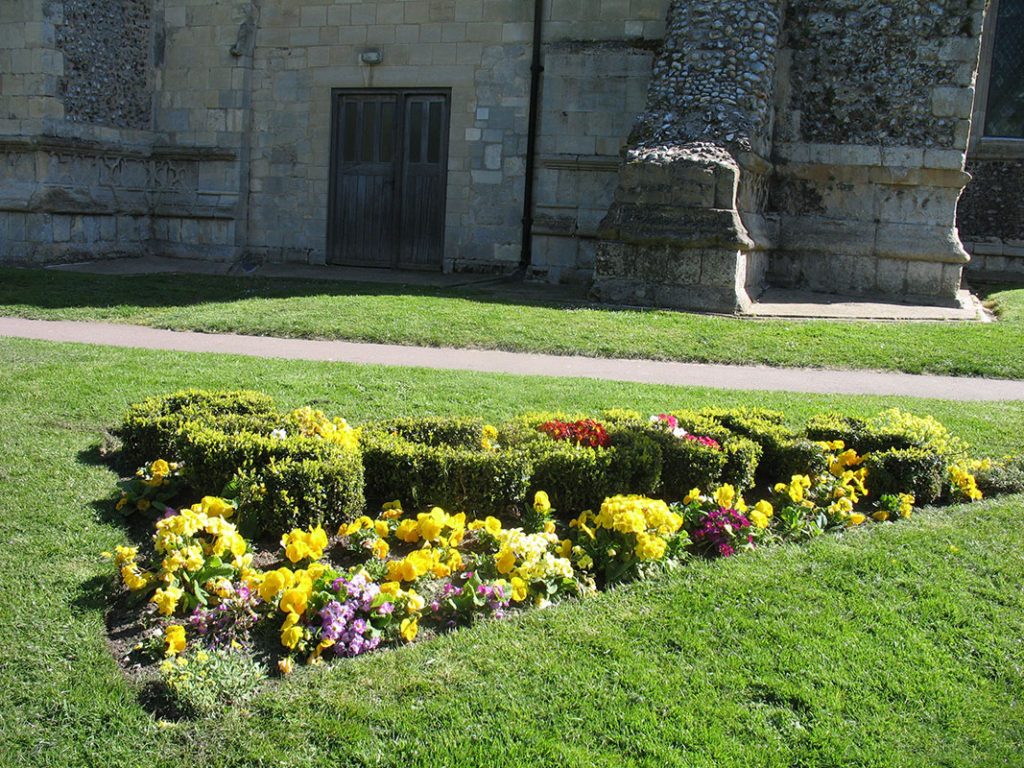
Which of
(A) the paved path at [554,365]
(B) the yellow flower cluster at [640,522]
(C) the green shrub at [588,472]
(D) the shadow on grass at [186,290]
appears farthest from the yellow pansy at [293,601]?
(D) the shadow on grass at [186,290]

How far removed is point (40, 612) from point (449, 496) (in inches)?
76.5

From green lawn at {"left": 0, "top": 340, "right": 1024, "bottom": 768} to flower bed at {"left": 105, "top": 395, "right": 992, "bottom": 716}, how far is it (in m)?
0.16

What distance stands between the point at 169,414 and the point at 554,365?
3.78 m

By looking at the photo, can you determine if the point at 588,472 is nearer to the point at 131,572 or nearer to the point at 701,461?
the point at 701,461

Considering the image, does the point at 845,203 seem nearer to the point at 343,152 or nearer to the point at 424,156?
the point at 424,156

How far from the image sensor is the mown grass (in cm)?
891

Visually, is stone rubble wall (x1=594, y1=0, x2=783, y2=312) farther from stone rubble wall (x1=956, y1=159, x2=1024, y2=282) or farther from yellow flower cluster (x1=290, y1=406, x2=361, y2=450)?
stone rubble wall (x1=956, y1=159, x2=1024, y2=282)

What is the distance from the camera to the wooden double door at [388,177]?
15.1 metres

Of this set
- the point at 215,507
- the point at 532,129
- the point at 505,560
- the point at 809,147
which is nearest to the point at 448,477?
the point at 505,560

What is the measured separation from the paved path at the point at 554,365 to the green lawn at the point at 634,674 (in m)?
3.02

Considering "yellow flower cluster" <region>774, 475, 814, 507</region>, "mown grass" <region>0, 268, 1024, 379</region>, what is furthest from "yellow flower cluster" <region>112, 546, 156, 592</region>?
"mown grass" <region>0, 268, 1024, 379</region>

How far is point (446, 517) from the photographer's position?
14.7 feet

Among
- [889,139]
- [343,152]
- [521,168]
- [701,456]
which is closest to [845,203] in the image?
[889,139]

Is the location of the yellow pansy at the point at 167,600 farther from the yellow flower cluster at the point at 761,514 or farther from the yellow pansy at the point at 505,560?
the yellow flower cluster at the point at 761,514
